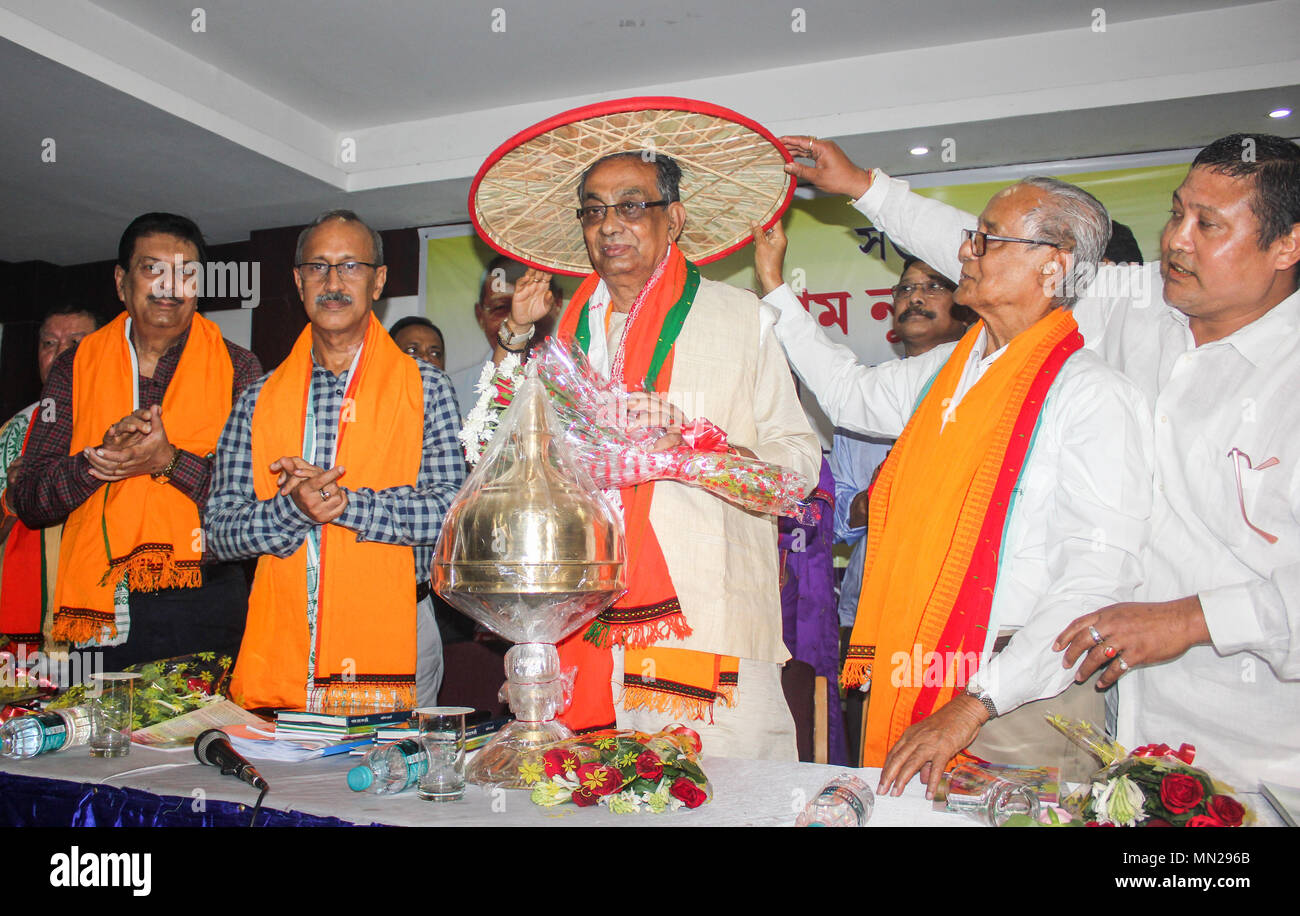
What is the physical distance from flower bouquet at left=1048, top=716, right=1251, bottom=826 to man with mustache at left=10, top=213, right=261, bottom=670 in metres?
2.50

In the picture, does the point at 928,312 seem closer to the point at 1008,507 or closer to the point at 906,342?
the point at 906,342

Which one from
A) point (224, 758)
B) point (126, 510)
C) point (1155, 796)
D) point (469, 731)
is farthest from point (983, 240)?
point (126, 510)

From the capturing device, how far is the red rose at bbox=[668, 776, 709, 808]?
1505 millimetres

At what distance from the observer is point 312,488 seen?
2.45 m

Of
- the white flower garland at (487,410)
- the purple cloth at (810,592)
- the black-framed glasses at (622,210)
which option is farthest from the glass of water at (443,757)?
the purple cloth at (810,592)

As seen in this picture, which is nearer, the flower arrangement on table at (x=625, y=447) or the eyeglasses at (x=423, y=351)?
the flower arrangement on table at (x=625, y=447)

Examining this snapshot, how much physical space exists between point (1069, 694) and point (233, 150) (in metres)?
5.13

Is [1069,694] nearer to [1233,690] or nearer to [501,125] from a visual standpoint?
[1233,690]

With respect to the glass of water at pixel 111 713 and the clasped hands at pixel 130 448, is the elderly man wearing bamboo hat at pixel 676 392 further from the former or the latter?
Answer: the clasped hands at pixel 130 448

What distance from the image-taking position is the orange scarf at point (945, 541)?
2.04 m

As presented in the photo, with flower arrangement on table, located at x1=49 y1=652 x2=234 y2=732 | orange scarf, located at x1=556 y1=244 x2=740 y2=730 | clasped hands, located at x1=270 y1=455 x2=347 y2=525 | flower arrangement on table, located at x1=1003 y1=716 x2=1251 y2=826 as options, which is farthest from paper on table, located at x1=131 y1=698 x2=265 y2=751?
flower arrangement on table, located at x1=1003 y1=716 x2=1251 y2=826

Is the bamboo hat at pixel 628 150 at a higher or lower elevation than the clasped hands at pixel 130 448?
higher

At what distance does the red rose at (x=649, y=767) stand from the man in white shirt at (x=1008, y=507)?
45cm

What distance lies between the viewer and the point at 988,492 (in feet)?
6.84
